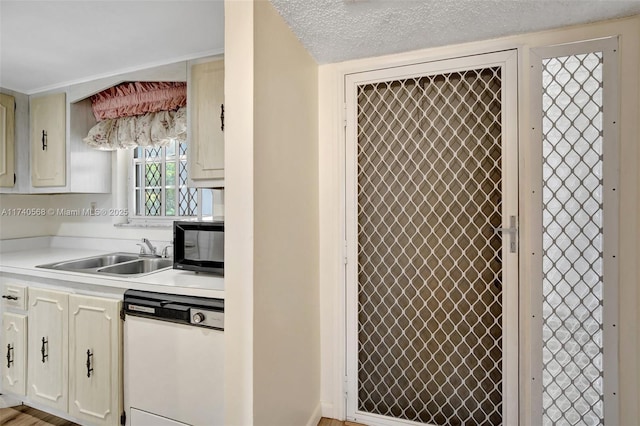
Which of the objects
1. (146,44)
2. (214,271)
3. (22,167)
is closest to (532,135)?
(214,271)

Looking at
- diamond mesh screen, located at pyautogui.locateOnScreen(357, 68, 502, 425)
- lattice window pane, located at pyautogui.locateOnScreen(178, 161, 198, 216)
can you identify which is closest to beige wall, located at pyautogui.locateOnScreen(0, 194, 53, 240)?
lattice window pane, located at pyautogui.locateOnScreen(178, 161, 198, 216)

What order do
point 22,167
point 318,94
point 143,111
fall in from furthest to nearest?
point 22,167
point 143,111
point 318,94

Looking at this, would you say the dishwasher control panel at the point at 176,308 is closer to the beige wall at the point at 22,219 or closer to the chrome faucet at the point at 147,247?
the chrome faucet at the point at 147,247

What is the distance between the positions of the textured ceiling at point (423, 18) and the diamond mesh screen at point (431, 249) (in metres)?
0.21

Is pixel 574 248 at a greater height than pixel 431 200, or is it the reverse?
pixel 431 200

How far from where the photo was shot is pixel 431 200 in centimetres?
179

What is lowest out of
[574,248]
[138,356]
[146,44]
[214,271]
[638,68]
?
[138,356]

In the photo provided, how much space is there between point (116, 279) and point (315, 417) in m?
1.33

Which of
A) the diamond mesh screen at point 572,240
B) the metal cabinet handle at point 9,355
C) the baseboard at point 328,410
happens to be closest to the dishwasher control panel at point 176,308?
the baseboard at point 328,410

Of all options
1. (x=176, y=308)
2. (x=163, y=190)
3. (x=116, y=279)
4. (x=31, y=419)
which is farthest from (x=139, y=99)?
(x=31, y=419)

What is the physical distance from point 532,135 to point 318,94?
115 centimetres

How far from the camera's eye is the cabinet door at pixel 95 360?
68.5 inches

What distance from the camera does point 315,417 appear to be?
186 centimetres

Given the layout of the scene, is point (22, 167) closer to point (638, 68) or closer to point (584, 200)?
point (584, 200)
